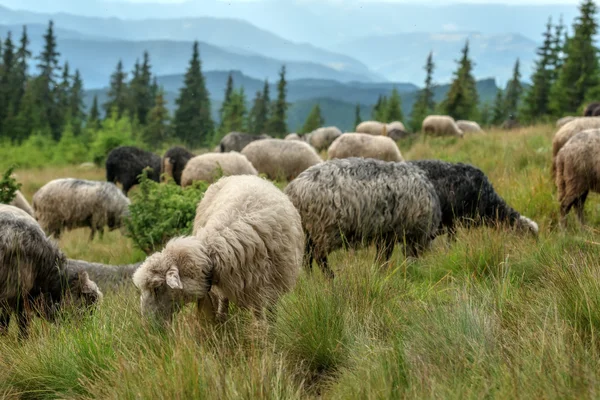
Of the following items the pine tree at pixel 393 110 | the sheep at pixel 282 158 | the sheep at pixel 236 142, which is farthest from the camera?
the pine tree at pixel 393 110

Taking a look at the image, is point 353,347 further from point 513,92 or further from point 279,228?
point 513,92

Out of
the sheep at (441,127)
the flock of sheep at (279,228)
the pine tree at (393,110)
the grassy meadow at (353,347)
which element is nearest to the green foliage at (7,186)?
the flock of sheep at (279,228)

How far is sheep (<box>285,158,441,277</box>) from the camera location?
5.91 meters

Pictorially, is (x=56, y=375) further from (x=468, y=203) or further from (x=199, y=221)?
(x=468, y=203)

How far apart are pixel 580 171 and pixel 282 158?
9.60m

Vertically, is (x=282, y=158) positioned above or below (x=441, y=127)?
below

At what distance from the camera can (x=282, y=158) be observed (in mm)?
15977

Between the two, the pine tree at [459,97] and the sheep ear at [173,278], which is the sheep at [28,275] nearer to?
the sheep ear at [173,278]

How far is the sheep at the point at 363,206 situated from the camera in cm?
591

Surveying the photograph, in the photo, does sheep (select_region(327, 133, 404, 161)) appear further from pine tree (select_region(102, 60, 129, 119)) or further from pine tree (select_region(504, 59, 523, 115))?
pine tree (select_region(504, 59, 523, 115))

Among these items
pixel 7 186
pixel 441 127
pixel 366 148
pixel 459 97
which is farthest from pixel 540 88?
pixel 7 186

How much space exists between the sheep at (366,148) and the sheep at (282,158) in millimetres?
799

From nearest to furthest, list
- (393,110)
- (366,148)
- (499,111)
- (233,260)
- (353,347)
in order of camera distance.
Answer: (353,347)
(233,260)
(366,148)
(393,110)
(499,111)

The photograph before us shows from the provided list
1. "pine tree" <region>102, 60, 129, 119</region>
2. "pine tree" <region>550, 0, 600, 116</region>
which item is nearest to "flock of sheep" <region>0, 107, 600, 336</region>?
"pine tree" <region>550, 0, 600, 116</region>
